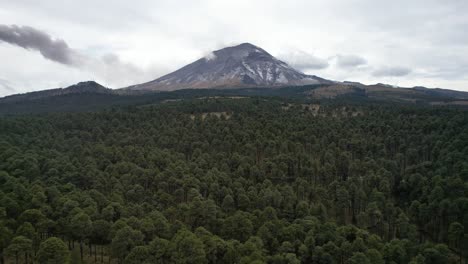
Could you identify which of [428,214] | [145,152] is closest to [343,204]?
[428,214]

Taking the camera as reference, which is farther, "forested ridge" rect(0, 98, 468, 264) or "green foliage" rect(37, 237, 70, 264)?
"forested ridge" rect(0, 98, 468, 264)

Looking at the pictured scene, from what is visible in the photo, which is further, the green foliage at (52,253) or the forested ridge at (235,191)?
the forested ridge at (235,191)

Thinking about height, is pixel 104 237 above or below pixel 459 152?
below

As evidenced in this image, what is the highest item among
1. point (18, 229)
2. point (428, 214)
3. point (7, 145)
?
point (7, 145)

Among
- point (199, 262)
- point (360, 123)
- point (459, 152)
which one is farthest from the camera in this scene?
point (360, 123)

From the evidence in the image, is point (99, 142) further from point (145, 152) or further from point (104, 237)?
point (104, 237)

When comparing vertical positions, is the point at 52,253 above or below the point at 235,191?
above

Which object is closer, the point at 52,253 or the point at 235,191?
the point at 52,253

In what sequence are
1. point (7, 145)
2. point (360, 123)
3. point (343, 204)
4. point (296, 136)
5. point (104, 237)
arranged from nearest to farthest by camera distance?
point (104, 237), point (343, 204), point (7, 145), point (296, 136), point (360, 123)
